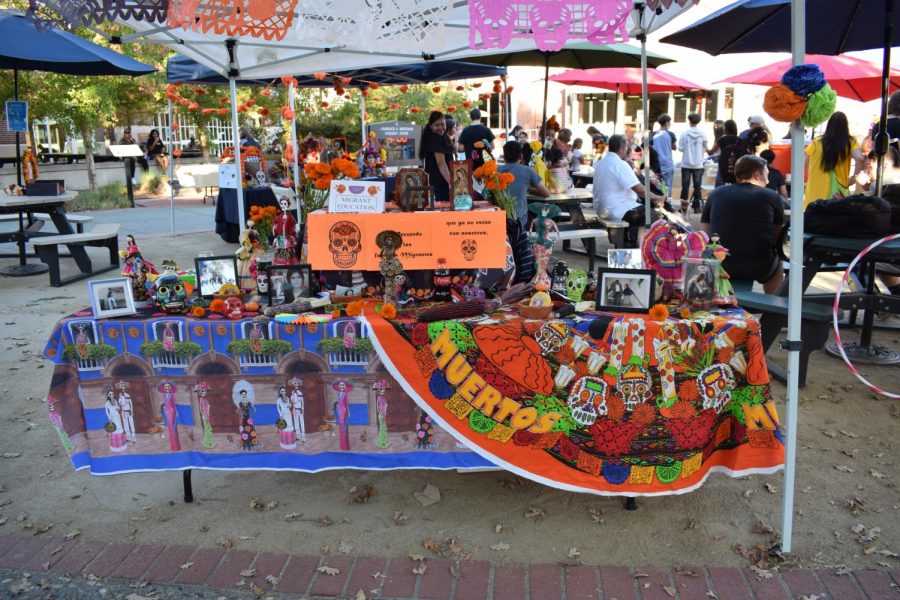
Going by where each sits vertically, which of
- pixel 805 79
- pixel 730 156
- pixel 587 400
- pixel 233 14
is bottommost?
pixel 587 400

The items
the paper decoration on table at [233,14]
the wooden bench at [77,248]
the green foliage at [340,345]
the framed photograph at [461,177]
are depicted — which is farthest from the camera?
the wooden bench at [77,248]

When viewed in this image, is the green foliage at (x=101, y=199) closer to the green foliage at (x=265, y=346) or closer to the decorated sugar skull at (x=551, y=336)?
the green foliage at (x=265, y=346)

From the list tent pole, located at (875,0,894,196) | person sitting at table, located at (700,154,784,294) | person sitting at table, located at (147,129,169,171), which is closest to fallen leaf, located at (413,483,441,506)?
person sitting at table, located at (700,154,784,294)

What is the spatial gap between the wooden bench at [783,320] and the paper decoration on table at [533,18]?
237 cm

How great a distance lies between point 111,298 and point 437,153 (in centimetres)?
539

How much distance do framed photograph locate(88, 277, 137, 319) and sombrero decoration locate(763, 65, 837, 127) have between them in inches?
109

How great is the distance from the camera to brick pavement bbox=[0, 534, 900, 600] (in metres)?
2.59

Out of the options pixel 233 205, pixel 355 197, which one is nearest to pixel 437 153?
pixel 233 205

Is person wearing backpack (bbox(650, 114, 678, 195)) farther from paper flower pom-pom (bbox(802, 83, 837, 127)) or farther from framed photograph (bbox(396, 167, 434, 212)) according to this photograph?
paper flower pom-pom (bbox(802, 83, 837, 127))

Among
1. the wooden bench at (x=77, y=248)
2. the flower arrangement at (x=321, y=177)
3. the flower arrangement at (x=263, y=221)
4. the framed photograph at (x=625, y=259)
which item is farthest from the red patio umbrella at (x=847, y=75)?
the wooden bench at (x=77, y=248)

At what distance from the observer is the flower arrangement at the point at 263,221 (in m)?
3.66

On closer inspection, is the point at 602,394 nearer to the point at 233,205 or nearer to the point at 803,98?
the point at 803,98

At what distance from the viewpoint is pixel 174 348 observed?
9.98 ft

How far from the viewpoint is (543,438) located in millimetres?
2949
